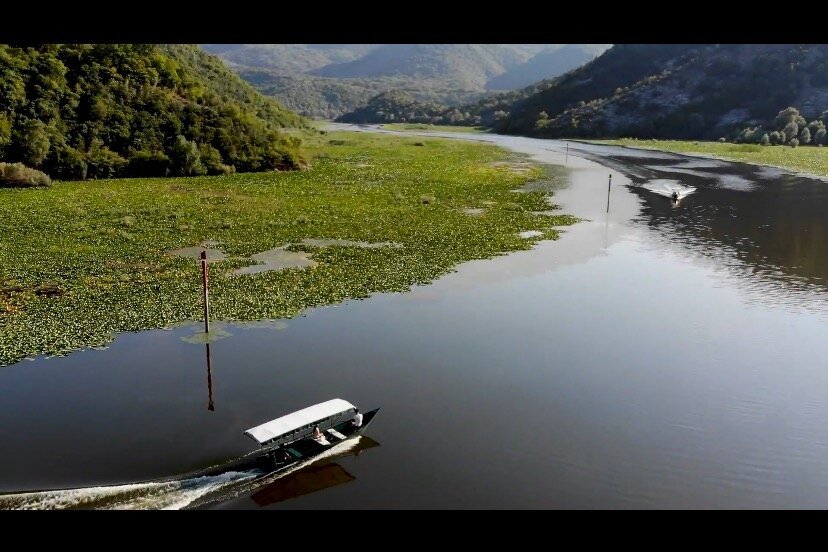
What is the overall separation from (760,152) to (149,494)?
5863 inches

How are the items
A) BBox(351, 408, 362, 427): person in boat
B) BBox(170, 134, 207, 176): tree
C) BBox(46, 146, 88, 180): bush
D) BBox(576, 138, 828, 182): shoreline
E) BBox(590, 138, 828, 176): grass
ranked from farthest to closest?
1. BBox(590, 138, 828, 176): grass
2. BBox(576, 138, 828, 182): shoreline
3. BBox(170, 134, 207, 176): tree
4. BBox(46, 146, 88, 180): bush
5. BBox(351, 408, 362, 427): person in boat

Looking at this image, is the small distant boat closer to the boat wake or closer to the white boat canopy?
the white boat canopy

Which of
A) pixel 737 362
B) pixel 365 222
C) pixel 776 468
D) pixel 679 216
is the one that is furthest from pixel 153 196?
pixel 776 468

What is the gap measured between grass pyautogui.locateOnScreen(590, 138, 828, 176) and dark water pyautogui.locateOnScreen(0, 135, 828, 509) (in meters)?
84.1

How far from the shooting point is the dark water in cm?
1994

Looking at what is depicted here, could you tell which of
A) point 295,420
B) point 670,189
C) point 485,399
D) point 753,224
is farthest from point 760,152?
point 295,420

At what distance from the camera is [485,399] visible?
25.6 metres

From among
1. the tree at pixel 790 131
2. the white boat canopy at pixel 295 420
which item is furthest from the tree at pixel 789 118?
the white boat canopy at pixel 295 420

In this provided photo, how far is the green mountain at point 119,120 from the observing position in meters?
84.7

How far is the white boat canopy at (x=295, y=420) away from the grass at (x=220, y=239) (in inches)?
495

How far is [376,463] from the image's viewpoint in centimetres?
2134

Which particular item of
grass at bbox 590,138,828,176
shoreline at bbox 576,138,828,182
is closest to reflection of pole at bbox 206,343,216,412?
shoreline at bbox 576,138,828,182

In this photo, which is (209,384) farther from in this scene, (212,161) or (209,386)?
(212,161)

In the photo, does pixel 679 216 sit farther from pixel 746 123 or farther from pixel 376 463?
pixel 746 123
